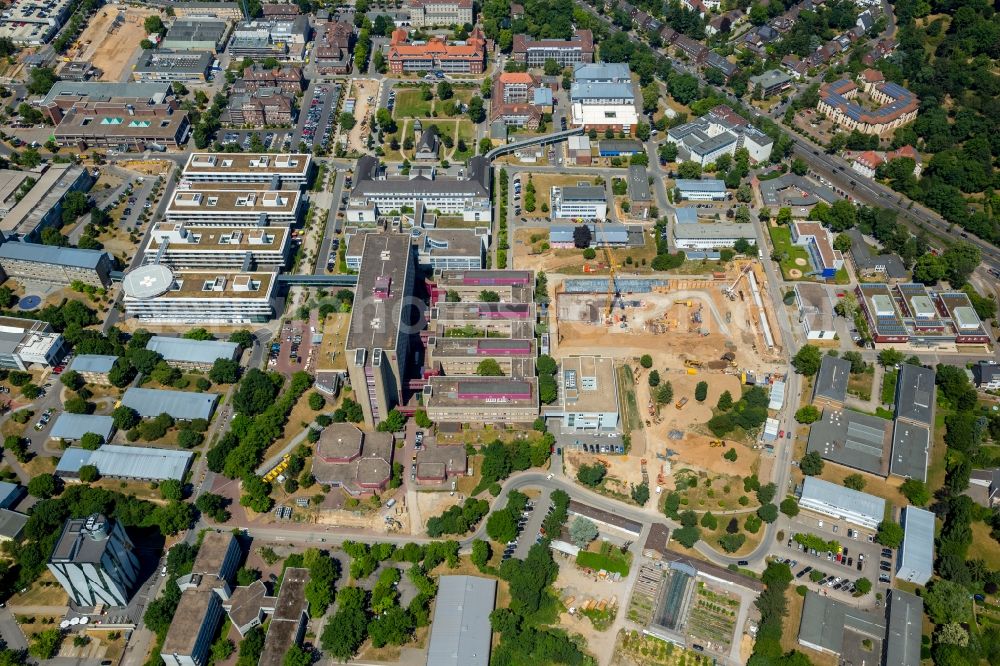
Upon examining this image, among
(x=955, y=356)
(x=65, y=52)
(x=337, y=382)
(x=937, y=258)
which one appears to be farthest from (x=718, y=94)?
(x=65, y=52)

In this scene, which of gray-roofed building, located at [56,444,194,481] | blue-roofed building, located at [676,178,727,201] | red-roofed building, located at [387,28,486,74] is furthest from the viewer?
red-roofed building, located at [387,28,486,74]

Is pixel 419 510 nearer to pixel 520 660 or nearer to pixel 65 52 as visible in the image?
pixel 520 660

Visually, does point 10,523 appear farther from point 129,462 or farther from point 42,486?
point 129,462

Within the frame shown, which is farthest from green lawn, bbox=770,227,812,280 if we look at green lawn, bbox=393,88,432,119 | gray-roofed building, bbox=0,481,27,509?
gray-roofed building, bbox=0,481,27,509

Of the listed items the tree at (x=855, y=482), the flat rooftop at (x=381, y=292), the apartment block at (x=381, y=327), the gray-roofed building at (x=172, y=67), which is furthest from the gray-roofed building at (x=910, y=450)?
the gray-roofed building at (x=172, y=67)

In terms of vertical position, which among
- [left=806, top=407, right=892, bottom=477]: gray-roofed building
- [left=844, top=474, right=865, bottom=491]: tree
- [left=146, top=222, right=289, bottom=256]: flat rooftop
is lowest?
[left=844, top=474, right=865, bottom=491]: tree

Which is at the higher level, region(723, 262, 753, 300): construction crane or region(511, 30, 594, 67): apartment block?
region(511, 30, 594, 67): apartment block

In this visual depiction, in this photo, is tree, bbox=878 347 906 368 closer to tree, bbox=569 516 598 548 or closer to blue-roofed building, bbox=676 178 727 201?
blue-roofed building, bbox=676 178 727 201

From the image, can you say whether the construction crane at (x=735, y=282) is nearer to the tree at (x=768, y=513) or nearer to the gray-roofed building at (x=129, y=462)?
the tree at (x=768, y=513)
